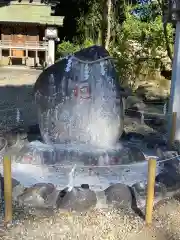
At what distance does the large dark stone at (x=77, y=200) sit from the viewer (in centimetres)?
454

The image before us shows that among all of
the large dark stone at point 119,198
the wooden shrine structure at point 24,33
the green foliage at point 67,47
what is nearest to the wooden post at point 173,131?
the large dark stone at point 119,198

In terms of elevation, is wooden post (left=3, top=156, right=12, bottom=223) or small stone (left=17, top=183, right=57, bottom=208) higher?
wooden post (left=3, top=156, right=12, bottom=223)

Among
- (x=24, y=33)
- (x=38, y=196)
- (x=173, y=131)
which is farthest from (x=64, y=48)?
(x=38, y=196)

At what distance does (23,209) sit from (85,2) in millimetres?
20729

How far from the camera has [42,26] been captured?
22.3 m

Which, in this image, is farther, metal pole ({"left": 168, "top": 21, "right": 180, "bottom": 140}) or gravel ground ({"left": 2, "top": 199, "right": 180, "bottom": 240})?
metal pole ({"left": 168, "top": 21, "right": 180, "bottom": 140})

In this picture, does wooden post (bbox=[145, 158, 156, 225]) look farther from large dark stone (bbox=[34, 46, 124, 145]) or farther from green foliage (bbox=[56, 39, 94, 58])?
green foliage (bbox=[56, 39, 94, 58])

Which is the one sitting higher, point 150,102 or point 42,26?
point 42,26

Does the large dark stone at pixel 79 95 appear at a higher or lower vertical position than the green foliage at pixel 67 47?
higher

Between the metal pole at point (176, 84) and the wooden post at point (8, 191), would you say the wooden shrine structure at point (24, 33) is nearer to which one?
the metal pole at point (176, 84)

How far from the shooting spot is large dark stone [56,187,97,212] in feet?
14.9

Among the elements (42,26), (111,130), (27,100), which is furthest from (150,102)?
(42,26)

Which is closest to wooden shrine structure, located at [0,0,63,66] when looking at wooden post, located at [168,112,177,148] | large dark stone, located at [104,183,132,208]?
wooden post, located at [168,112,177,148]

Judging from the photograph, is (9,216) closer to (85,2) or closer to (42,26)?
(42,26)
